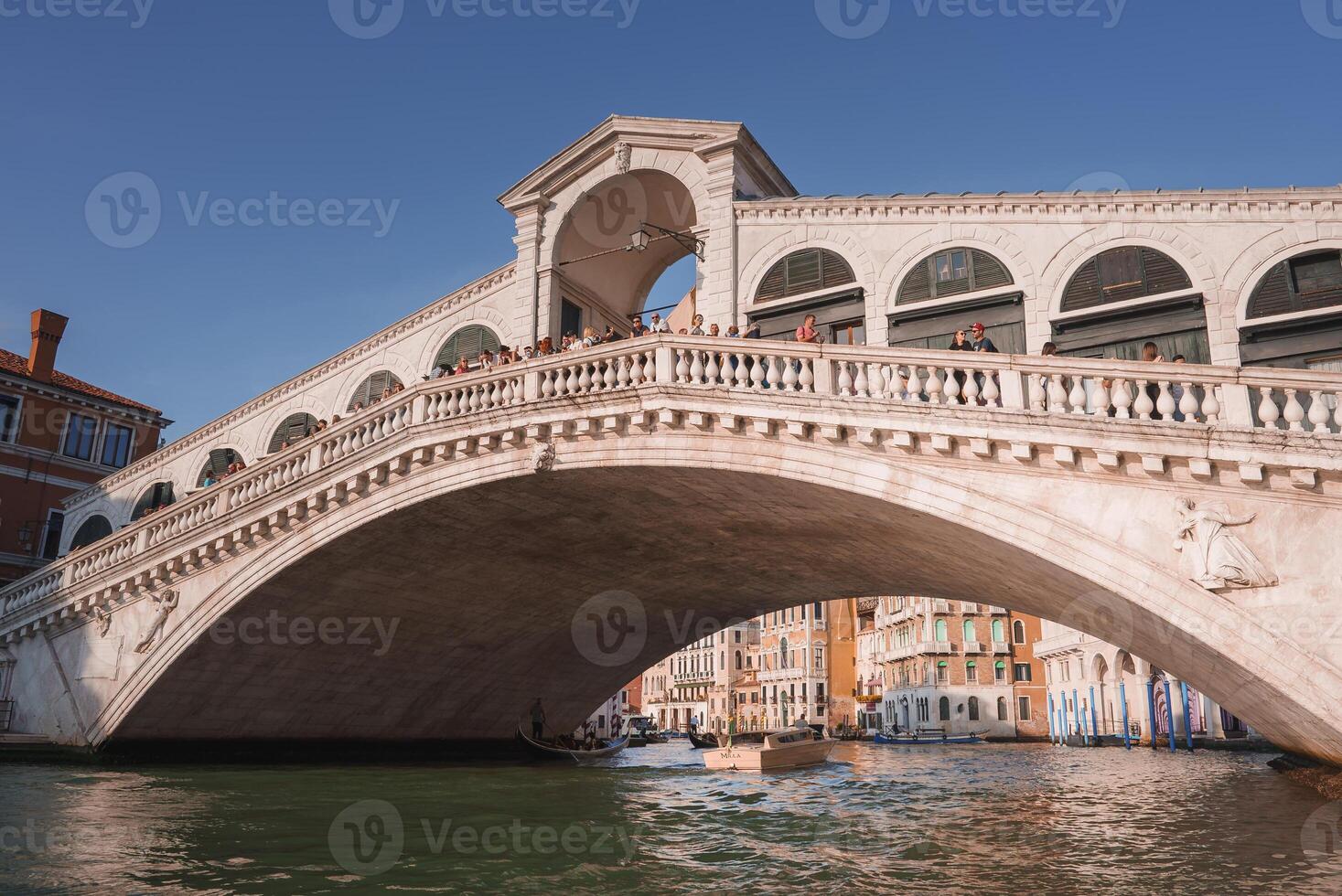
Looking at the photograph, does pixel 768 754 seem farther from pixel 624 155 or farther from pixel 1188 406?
pixel 1188 406

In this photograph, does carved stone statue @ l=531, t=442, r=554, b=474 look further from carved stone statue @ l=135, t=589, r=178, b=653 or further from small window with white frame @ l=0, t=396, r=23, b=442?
small window with white frame @ l=0, t=396, r=23, b=442

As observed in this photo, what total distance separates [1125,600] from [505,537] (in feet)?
37.6

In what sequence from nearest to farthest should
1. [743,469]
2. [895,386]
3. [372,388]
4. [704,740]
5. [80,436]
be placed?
[895,386] → [743,469] → [372,388] → [80,436] → [704,740]

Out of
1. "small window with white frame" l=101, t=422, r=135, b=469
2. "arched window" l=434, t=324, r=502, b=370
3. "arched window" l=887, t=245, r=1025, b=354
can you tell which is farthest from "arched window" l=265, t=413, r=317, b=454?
"arched window" l=887, t=245, r=1025, b=354

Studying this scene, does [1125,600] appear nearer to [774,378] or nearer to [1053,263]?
[774,378]

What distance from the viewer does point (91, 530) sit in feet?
97.6

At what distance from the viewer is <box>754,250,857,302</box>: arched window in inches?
695

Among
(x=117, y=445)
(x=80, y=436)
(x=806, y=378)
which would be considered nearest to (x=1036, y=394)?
(x=806, y=378)

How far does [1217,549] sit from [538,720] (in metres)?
24.0

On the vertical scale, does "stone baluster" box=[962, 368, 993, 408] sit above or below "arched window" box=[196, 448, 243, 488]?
below

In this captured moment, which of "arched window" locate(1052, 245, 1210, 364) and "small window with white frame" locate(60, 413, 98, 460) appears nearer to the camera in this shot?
"arched window" locate(1052, 245, 1210, 364)

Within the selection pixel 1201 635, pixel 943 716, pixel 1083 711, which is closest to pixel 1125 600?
pixel 1201 635

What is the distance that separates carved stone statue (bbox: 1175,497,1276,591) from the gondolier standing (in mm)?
23208

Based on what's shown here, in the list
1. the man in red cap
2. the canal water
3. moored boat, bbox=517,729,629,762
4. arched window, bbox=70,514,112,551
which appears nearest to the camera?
the canal water
